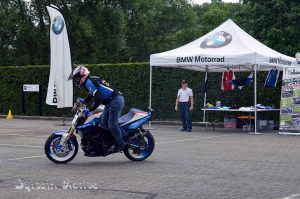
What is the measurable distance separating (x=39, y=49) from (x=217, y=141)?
79.4 ft

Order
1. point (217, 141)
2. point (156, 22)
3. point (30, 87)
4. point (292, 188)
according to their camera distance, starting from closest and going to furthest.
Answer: point (292, 188)
point (217, 141)
point (30, 87)
point (156, 22)

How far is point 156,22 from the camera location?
6100 centimetres

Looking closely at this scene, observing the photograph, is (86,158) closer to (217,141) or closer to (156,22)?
(217,141)

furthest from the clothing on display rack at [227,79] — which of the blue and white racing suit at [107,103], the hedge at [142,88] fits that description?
the blue and white racing suit at [107,103]

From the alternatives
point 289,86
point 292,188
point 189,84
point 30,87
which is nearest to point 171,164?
point 292,188

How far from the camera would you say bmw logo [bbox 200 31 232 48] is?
68.3 feet

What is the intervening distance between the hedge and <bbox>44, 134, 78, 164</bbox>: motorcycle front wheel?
12.4 m

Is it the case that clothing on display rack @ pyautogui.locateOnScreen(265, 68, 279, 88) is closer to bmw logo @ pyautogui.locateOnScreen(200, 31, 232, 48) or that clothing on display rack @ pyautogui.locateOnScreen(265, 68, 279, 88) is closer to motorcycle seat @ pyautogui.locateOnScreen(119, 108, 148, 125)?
bmw logo @ pyautogui.locateOnScreen(200, 31, 232, 48)

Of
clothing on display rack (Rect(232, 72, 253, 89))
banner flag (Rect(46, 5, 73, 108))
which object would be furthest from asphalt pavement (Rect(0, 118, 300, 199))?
banner flag (Rect(46, 5, 73, 108))

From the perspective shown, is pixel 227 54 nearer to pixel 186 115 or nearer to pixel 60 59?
pixel 186 115

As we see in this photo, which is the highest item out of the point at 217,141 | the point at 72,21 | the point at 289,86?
the point at 72,21

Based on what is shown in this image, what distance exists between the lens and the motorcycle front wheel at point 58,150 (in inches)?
455

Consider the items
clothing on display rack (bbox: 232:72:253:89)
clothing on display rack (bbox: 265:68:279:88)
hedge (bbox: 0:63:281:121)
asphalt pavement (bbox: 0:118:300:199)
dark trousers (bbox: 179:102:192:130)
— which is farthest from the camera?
hedge (bbox: 0:63:281:121)

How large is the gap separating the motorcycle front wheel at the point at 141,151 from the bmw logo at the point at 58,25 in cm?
1179
